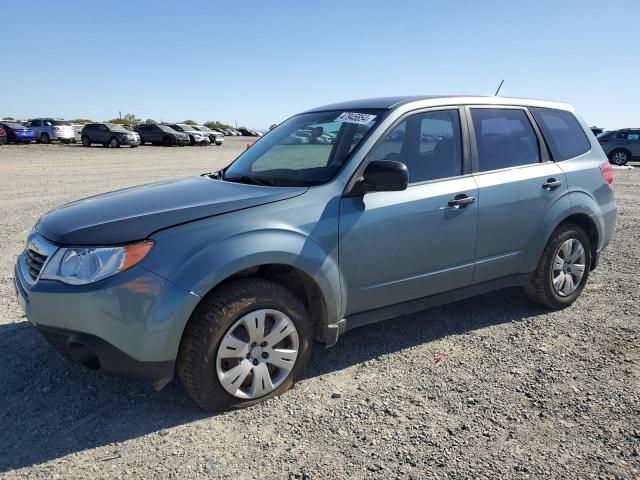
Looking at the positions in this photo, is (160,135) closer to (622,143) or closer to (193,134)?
(193,134)

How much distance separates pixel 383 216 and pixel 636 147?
897 inches

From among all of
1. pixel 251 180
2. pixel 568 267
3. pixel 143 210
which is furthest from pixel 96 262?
pixel 568 267

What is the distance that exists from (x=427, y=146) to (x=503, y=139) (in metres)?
0.80

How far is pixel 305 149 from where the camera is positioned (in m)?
3.92

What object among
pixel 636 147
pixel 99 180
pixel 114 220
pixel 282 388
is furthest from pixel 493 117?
pixel 636 147

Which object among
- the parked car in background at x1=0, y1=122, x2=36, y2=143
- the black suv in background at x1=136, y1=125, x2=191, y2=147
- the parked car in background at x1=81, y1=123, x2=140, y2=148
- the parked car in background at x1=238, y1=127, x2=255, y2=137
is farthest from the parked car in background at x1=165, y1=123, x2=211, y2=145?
the parked car in background at x1=238, y1=127, x2=255, y2=137

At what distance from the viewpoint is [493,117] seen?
13.5 ft

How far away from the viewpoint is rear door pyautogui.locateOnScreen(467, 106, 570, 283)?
3.88 metres

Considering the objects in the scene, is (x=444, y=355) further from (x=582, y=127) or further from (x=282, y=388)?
(x=582, y=127)

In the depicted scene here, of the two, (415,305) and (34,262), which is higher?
(34,262)

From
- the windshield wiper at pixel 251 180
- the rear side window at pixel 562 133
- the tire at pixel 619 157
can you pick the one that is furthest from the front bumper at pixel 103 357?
the tire at pixel 619 157

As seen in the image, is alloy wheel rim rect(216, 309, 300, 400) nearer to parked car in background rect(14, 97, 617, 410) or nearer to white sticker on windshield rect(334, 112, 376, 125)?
parked car in background rect(14, 97, 617, 410)

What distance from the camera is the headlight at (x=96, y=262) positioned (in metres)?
2.64

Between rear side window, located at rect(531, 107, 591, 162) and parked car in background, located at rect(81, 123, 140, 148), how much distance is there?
30.9 metres
